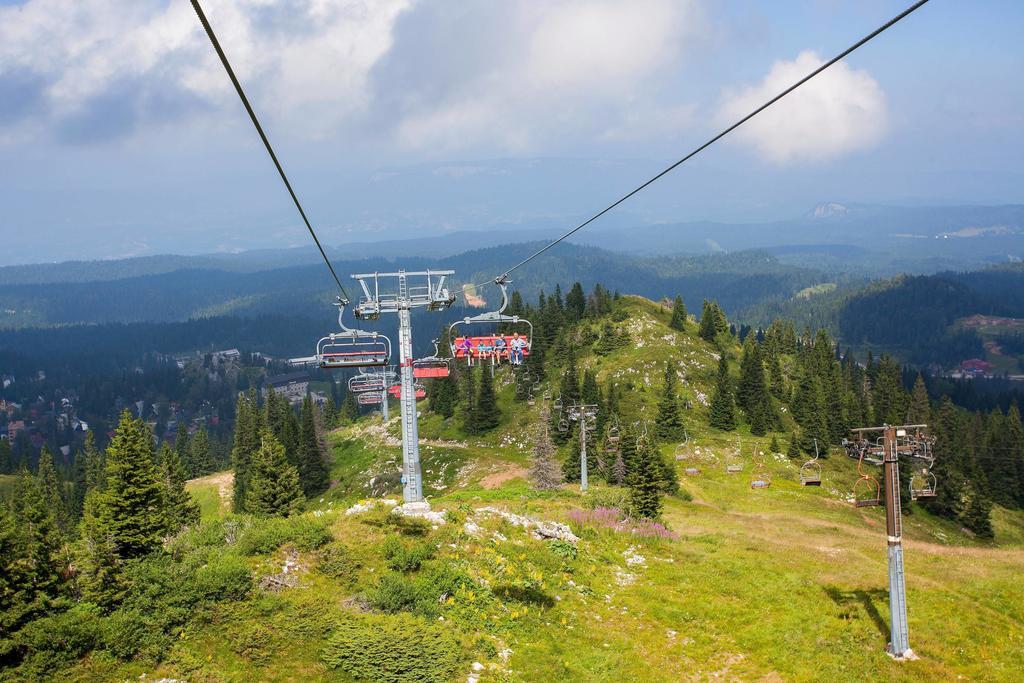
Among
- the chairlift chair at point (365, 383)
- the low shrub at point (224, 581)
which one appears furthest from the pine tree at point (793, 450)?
the low shrub at point (224, 581)

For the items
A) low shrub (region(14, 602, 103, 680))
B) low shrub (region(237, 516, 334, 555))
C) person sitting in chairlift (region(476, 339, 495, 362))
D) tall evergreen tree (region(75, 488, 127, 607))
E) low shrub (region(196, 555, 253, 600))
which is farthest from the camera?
person sitting in chairlift (region(476, 339, 495, 362))

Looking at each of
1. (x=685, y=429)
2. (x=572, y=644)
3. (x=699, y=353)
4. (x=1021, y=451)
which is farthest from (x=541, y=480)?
(x=1021, y=451)

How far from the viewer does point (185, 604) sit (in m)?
22.3

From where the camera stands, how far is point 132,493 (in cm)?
3491

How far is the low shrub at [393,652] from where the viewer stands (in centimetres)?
2034

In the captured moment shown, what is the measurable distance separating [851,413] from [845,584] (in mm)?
79024

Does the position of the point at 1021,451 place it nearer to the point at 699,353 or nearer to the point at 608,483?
the point at 699,353

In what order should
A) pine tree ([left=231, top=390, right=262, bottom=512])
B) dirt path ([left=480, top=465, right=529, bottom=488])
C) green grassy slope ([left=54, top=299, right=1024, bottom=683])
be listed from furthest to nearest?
pine tree ([left=231, top=390, right=262, bottom=512])
dirt path ([left=480, top=465, right=529, bottom=488])
green grassy slope ([left=54, top=299, right=1024, bottom=683])

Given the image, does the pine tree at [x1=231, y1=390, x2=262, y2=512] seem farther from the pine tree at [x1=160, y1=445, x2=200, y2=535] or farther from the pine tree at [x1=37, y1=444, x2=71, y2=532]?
the pine tree at [x1=37, y1=444, x2=71, y2=532]

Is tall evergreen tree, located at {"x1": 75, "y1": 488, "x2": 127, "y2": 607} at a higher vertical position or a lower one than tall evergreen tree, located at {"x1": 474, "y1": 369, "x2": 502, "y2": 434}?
higher

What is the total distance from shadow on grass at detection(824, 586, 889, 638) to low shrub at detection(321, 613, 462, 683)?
1499 cm

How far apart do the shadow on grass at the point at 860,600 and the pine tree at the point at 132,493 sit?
99.5 feet

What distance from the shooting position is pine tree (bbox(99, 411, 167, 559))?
34.3 m

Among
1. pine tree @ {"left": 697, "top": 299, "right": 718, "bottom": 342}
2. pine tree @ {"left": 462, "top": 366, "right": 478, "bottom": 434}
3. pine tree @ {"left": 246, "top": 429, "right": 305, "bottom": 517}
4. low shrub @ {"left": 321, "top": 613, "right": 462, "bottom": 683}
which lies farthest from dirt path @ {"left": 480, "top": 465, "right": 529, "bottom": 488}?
pine tree @ {"left": 697, "top": 299, "right": 718, "bottom": 342}
